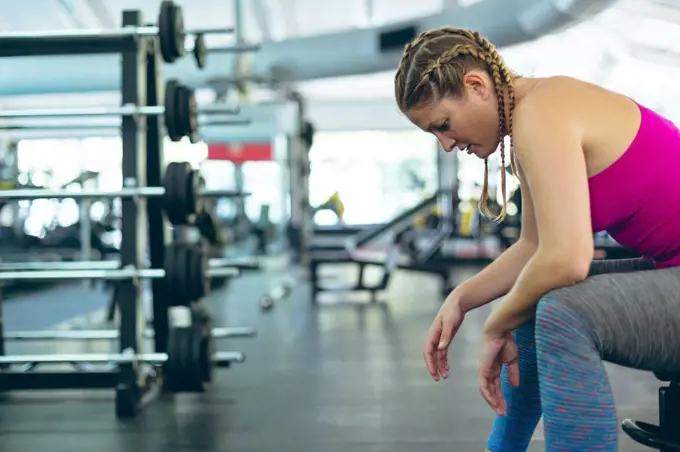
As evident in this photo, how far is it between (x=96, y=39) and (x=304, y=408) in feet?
3.83

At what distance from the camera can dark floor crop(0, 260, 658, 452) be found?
1531 millimetres

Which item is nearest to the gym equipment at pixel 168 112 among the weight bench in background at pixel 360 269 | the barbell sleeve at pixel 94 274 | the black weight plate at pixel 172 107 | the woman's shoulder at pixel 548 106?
the black weight plate at pixel 172 107

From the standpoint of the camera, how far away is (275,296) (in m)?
4.22

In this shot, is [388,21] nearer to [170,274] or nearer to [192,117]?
[192,117]

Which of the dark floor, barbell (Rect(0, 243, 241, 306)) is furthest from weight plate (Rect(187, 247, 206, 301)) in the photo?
the dark floor

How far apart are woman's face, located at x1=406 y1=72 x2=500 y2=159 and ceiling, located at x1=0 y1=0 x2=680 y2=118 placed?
229 inches

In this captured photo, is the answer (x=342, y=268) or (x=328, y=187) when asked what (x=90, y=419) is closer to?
(x=342, y=268)

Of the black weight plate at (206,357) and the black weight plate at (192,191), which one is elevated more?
the black weight plate at (192,191)

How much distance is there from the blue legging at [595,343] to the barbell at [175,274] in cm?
121

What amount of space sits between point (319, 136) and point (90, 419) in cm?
938

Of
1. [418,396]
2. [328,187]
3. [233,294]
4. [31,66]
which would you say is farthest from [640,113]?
[328,187]

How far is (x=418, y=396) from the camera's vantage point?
6.24 feet

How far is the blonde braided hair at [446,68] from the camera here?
0.90 m

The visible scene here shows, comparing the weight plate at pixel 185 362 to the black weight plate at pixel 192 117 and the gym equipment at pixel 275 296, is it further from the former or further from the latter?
the gym equipment at pixel 275 296
